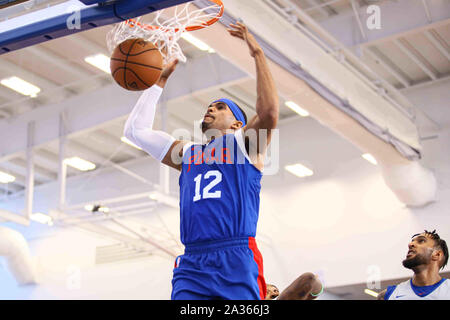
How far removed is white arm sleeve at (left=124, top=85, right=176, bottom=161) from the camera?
3668 millimetres

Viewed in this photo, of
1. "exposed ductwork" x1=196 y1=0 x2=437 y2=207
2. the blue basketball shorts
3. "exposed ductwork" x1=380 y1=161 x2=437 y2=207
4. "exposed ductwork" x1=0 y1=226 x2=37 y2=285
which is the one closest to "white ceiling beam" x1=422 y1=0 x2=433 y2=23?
"exposed ductwork" x1=196 y1=0 x2=437 y2=207

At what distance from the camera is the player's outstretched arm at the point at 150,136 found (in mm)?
3635

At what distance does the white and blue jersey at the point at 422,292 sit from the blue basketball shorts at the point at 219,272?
2015 millimetres

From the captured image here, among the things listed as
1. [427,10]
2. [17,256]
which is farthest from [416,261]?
[17,256]

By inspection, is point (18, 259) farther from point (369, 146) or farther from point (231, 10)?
point (231, 10)

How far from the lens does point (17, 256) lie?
15.1m

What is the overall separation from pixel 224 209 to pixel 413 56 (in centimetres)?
1046

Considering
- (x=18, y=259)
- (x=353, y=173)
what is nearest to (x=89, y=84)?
(x=18, y=259)

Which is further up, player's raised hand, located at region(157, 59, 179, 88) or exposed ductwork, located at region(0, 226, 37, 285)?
exposed ductwork, located at region(0, 226, 37, 285)

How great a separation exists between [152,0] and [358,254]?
9783 mm

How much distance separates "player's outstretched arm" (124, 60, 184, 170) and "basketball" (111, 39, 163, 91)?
2.00 feet

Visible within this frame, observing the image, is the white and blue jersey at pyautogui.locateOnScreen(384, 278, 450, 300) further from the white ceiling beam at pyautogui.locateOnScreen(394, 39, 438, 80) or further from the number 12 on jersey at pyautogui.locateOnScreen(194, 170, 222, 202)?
the white ceiling beam at pyautogui.locateOnScreen(394, 39, 438, 80)

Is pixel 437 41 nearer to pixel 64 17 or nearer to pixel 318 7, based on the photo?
pixel 318 7

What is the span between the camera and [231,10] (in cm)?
759
